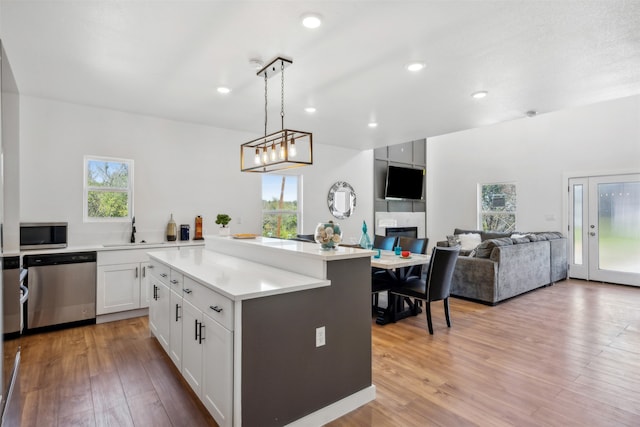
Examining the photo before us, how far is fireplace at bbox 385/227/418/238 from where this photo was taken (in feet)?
25.8

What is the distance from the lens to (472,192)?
310 inches

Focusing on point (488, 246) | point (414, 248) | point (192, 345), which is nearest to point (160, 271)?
point (192, 345)

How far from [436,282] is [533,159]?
189 inches

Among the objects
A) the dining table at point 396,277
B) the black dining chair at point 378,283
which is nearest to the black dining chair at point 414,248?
the dining table at point 396,277

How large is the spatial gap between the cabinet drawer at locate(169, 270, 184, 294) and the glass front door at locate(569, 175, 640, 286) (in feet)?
22.6

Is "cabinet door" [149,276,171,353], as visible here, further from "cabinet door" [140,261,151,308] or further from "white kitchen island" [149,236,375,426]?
"cabinet door" [140,261,151,308]

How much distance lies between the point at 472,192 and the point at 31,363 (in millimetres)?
8030

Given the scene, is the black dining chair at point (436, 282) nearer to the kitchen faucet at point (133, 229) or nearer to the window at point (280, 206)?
the window at point (280, 206)

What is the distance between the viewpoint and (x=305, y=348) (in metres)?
2.09

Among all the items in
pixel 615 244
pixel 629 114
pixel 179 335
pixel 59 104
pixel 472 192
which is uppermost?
pixel 629 114

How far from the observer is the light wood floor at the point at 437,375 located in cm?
220

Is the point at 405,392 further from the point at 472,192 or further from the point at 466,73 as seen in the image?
the point at 472,192

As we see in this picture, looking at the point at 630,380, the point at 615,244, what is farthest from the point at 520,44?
the point at 615,244

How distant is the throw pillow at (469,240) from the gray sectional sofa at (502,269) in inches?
44.3
